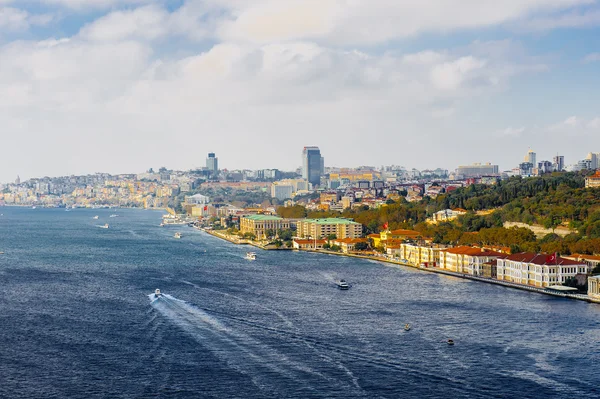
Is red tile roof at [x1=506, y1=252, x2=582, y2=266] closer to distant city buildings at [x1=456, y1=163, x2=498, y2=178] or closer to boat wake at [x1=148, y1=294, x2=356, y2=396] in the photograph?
boat wake at [x1=148, y1=294, x2=356, y2=396]

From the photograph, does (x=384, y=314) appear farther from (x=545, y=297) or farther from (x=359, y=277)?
(x=359, y=277)

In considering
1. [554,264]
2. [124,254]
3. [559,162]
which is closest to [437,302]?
[554,264]

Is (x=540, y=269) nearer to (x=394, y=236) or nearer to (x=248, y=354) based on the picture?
(x=248, y=354)

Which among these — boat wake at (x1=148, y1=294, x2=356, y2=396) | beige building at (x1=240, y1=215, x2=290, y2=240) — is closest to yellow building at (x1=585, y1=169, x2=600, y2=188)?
beige building at (x1=240, y1=215, x2=290, y2=240)

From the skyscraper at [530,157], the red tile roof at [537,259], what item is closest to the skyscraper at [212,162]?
the skyscraper at [530,157]

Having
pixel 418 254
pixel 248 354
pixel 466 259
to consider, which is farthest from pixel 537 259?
pixel 248 354

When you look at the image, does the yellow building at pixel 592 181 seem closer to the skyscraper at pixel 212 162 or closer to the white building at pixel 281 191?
the white building at pixel 281 191
